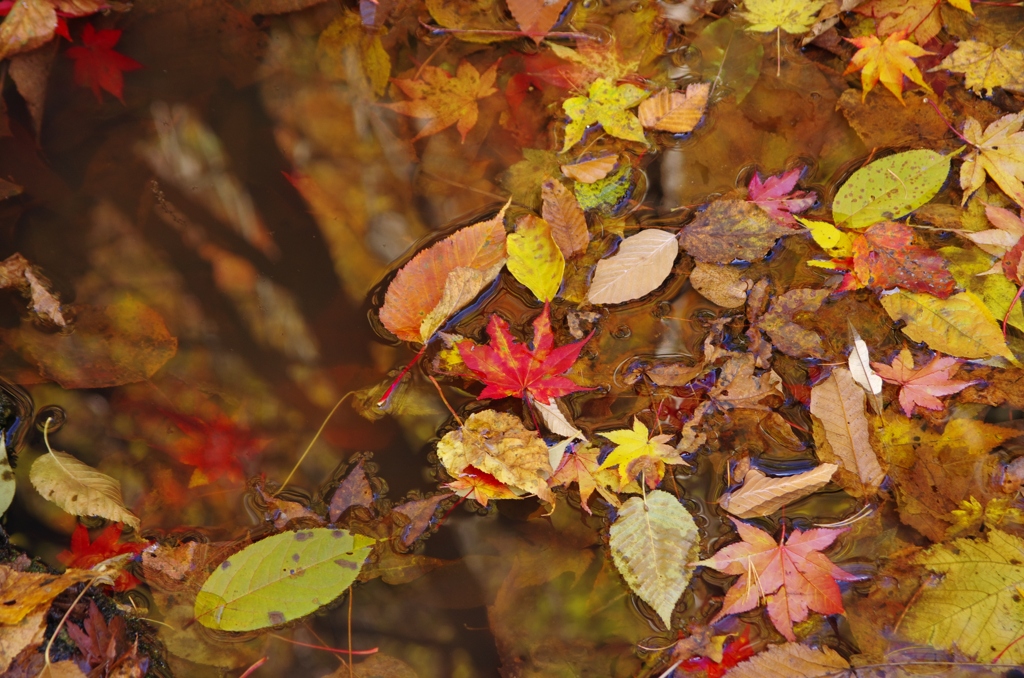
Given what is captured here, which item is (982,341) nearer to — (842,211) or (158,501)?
(842,211)

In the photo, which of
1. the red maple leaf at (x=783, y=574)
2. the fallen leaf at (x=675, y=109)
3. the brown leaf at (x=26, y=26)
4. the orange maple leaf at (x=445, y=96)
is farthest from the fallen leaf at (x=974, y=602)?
the brown leaf at (x=26, y=26)

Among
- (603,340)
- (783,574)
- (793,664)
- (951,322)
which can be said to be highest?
(603,340)

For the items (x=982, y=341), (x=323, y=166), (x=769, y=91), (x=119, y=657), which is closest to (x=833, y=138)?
(x=769, y=91)

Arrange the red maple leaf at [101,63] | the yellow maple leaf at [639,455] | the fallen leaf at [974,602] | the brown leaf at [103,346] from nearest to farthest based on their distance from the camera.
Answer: the fallen leaf at [974,602], the yellow maple leaf at [639,455], the brown leaf at [103,346], the red maple leaf at [101,63]

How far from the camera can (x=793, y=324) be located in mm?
1590

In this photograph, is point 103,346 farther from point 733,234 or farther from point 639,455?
point 733,234

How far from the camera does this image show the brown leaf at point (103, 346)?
1.65 m

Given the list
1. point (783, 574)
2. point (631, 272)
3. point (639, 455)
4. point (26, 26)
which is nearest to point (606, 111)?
point (631, 272)

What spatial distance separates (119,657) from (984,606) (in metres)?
2.16

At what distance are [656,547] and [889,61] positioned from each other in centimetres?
147

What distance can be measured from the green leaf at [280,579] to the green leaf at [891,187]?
1595mm

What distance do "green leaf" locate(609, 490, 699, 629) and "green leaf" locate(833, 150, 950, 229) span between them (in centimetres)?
92

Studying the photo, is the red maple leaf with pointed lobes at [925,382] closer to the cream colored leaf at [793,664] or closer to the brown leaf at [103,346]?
the cream colored leaf at [793,664]

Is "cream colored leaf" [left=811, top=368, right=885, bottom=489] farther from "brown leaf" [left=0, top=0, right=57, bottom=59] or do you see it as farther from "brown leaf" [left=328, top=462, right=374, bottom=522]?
"brown leaf" [left=0, top=0, right=57, bottom=59]
